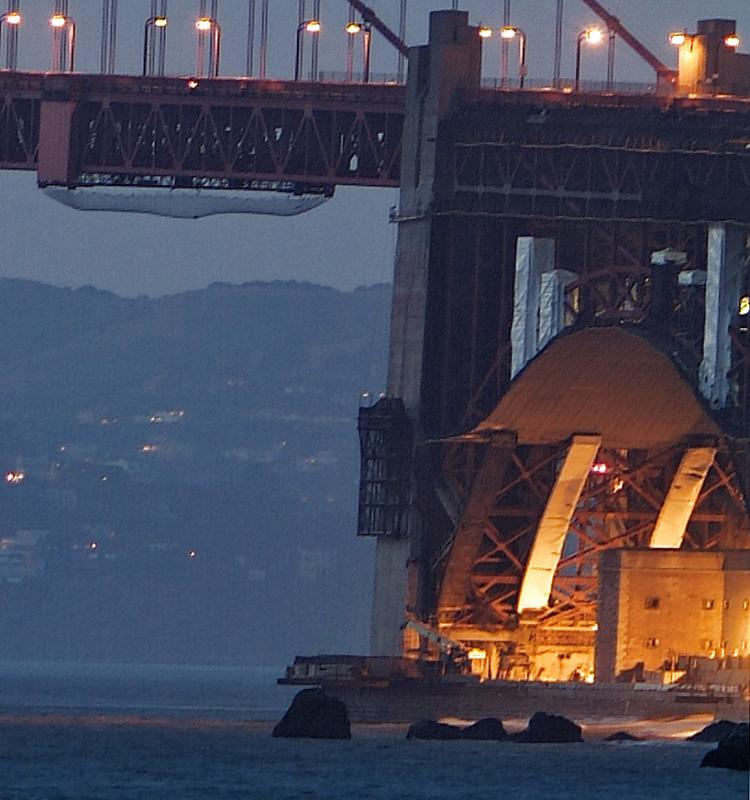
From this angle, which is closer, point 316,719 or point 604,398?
point 316,719

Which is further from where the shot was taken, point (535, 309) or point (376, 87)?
point (376, 87)

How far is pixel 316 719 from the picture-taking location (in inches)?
5236

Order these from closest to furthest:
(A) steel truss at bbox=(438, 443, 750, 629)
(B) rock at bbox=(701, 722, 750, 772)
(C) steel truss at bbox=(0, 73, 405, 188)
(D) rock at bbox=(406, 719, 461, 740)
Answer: (B) rock at bbox=(701, 722, 750, 772)
(D) rock at bbox=(406, 719, 461, 740)
(A) steel truss at bbox=(438, 443, 750, 629)
(C) steel truss at bbox=(0, 73, 405, 188)

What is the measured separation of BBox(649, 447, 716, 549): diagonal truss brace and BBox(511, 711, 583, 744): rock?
14.2m

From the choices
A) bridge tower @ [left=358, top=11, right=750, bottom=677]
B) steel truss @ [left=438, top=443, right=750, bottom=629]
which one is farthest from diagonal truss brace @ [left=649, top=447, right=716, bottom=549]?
steel truss @ [left=438, top=443, right=750, bottom=629]

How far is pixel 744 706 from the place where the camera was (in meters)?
125

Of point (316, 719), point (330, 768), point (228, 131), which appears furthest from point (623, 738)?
point (228, 131)

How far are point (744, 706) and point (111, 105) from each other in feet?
119

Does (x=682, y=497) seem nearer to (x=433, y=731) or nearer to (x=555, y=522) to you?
(x=555, y=522)

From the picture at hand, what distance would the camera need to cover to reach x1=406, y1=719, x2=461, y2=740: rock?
5148 inches

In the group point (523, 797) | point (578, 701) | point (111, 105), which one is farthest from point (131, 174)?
point (523, 797)

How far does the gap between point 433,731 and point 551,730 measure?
4.88 metres

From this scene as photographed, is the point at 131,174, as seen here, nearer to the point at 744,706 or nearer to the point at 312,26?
the point at 312,26

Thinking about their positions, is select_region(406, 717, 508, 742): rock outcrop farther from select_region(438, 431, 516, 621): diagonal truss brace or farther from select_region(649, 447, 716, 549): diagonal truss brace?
select_region(649, 447, 716, 549): diagonal truss brace
